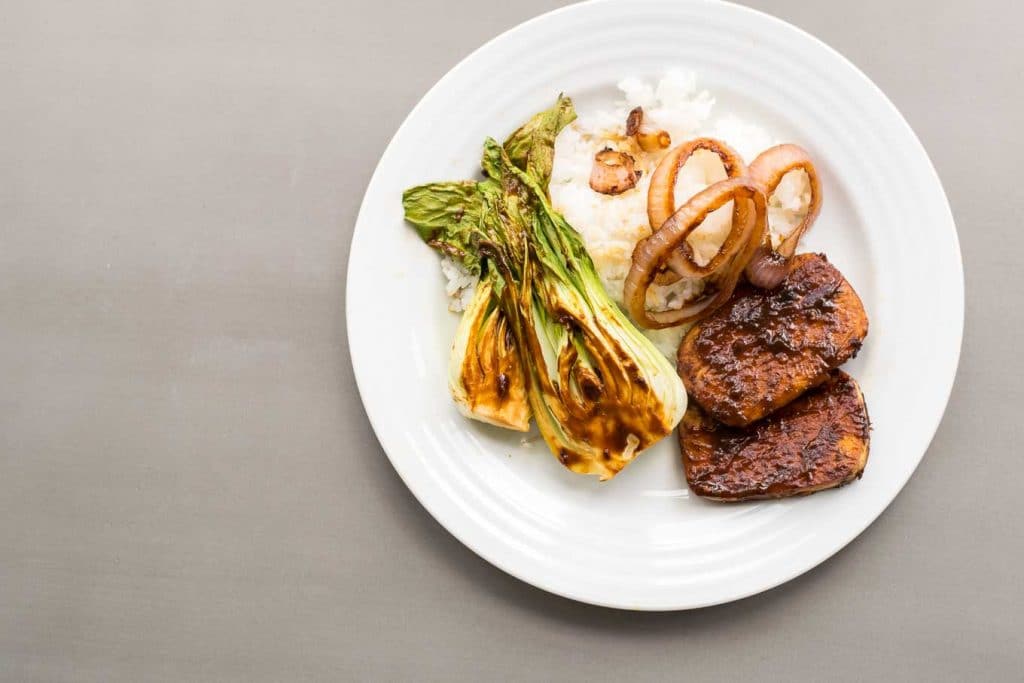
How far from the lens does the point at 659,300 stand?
3338 mm

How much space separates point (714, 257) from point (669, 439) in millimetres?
781

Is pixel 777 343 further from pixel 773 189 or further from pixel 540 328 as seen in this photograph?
pixel 540 328

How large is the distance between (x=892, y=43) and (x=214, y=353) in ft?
11.0

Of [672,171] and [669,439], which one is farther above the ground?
[672,171]

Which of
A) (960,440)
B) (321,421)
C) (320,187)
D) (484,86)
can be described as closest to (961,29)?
(960,440)

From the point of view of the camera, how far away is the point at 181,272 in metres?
3.65

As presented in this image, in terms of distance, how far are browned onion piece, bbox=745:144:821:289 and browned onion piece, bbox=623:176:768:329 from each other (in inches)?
2.5

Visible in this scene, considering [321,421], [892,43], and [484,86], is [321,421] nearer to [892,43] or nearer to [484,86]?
[484,86]

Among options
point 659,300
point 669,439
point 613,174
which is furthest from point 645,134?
point 669,439

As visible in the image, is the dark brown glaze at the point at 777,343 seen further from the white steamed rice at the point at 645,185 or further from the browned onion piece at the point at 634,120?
the browned onion piece at the point at 634,120

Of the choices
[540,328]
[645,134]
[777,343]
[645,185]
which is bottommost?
[777,343]

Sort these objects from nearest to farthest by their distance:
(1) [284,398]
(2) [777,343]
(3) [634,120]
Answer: (2) [777,343] < (3) [634,120] < (1) [284,398]

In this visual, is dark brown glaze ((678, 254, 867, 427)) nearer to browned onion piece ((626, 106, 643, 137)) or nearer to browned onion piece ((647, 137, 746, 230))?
browned onion piece ((647, 137, 746, 230))

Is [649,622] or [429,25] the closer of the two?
[649,622]
